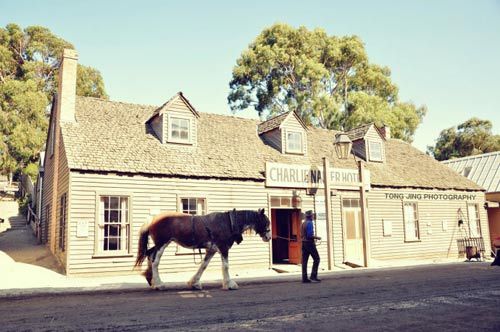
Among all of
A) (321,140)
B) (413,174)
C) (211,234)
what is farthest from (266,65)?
(211,234)

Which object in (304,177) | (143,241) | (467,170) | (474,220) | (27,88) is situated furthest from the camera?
(27,88)

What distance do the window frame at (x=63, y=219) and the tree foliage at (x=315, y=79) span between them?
22438 mm

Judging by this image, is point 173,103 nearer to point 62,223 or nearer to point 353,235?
point 62,223

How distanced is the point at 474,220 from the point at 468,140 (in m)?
29.4

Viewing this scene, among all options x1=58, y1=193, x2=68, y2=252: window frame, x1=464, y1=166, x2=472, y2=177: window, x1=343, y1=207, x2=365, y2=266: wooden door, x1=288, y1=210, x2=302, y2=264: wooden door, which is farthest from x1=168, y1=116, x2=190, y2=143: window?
x1=464, y1=166, x2=472, y2=177: window

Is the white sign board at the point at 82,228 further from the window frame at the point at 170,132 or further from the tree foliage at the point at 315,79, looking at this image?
the tree foliage at the point at 315,79

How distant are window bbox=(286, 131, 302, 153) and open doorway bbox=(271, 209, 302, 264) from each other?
116 inches

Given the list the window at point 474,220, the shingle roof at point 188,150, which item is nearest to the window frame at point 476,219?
the window at point 474,220

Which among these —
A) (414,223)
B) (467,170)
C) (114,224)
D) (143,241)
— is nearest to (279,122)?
(414,223)

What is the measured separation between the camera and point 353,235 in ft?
64.3

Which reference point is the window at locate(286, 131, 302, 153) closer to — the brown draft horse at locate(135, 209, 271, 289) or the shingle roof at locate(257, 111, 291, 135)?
the shingle roof at locate(257, 111, 291, 135)

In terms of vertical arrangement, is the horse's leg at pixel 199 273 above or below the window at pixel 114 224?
below

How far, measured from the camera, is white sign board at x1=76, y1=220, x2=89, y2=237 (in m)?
13.7

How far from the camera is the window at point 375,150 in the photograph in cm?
2280
